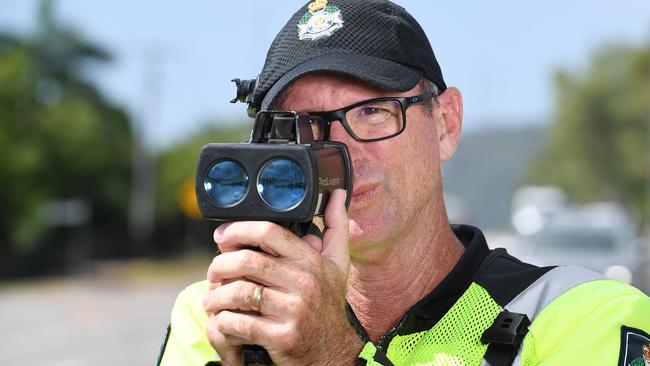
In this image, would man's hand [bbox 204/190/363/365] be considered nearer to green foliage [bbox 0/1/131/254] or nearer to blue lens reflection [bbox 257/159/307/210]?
blue lens reflection [bbox 257/159/307/210]

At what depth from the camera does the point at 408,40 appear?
271 cm

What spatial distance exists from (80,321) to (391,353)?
25.6m

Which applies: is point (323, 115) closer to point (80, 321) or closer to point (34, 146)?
point (80, 321)

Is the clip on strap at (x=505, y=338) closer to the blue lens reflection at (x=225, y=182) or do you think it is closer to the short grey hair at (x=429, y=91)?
the short grey hair at (x=429, y=91)

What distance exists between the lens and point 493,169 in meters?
98.6

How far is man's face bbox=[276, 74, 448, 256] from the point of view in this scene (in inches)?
104

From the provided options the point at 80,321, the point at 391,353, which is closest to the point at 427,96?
the point at 391,353

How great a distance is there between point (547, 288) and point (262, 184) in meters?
0.79

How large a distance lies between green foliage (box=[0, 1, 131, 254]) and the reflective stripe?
1594 inches

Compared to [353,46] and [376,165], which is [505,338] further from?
[353,46]

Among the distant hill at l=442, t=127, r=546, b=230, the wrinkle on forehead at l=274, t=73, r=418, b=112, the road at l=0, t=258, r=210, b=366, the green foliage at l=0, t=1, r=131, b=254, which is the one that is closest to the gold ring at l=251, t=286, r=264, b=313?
the wrinkle on forehead at l=274, t=73, r=418, b=112

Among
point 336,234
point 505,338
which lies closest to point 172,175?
point 505,338

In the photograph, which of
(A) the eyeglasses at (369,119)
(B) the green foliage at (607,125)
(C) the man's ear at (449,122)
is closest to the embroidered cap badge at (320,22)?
(A) the eyeglasses at (369,119)

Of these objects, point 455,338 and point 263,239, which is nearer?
point 263,239
